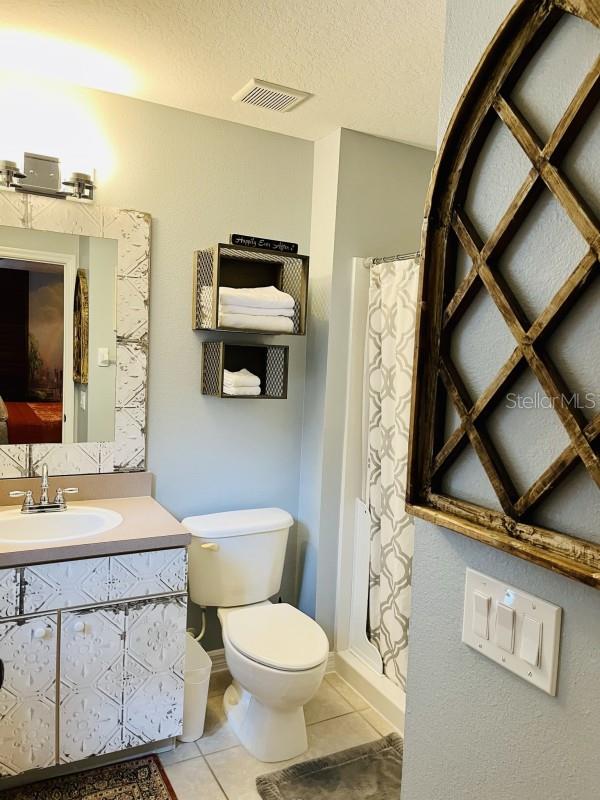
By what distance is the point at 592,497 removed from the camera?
0.74m

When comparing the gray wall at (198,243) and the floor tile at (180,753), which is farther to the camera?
the gray wall at (198,243)

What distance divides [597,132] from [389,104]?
185cm

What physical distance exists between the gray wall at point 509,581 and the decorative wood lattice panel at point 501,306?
2 cm

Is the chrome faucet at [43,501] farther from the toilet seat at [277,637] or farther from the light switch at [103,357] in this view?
the toilet seat at [277,637]

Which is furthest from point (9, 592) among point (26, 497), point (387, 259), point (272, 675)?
point (387, 259)

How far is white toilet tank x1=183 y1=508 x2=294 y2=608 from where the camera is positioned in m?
2.49

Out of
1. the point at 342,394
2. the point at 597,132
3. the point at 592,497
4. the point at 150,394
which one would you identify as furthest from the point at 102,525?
the point at 597,132

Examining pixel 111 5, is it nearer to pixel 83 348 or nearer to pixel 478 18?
pixel 83 348

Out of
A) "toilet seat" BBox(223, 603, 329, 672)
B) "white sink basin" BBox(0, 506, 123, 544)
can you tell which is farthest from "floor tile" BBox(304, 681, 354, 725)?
"white sink basin" BBox(0, 506, 123, 544)

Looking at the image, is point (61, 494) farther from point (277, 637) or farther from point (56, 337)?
point (277, 637)

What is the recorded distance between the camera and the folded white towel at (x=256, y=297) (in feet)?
7.93

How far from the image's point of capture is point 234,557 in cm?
252

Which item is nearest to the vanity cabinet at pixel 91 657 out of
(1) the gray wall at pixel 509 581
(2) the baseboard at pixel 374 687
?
(2) the baseboard at pixel 374 687

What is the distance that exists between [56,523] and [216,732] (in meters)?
1.02
